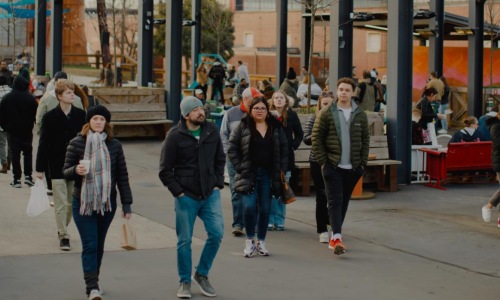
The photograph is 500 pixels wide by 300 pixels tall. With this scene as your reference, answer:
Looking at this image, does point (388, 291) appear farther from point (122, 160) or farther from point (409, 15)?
point (409, 15)

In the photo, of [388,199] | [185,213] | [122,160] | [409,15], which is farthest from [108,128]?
[409,15]

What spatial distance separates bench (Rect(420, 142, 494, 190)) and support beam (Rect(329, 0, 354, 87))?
2790mm

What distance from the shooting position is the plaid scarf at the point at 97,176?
29.6 ft

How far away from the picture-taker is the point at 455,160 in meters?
17.7

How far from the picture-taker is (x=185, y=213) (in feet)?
30.4

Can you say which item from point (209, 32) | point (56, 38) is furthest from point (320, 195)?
point (209, 32)

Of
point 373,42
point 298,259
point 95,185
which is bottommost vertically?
point 298,259

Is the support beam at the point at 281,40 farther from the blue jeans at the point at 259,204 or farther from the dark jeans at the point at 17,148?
the blue jeans at the point at 259,204

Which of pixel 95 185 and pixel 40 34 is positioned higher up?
pixel 40 34

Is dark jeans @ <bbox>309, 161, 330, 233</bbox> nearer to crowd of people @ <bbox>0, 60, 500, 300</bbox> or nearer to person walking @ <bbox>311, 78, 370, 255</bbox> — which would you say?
crowd of people @ <bbox>0, 60, 500, 300</bbox>

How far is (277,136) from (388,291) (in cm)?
236

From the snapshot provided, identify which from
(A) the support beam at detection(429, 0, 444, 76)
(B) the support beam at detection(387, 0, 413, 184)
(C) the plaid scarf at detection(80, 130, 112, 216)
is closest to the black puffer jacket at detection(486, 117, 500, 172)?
(B) the support beam at detection(387, 0, 413, 184)

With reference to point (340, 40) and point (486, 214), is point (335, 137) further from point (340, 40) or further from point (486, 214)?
point (340, 40)

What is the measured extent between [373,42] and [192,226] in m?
53.1
